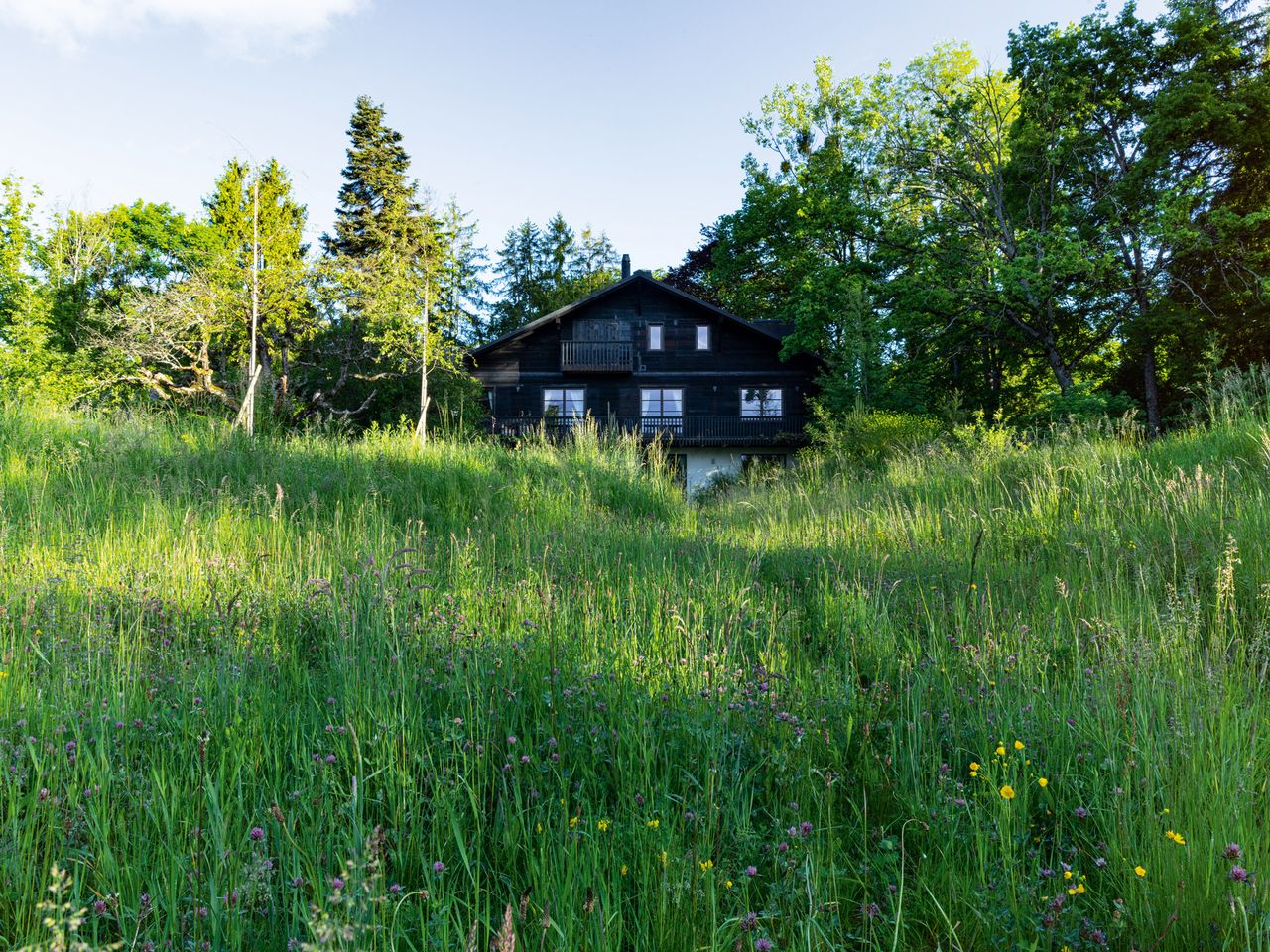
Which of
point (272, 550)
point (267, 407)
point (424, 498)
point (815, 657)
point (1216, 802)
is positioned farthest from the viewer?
point (267, 407)

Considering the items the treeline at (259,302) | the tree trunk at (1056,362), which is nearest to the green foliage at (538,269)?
the treeline at (259,302)

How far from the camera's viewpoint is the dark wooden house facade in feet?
93.8

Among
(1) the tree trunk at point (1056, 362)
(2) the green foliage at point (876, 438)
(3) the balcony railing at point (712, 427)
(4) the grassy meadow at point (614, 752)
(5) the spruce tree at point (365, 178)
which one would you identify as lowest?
(4) the grassy meadow at point (614, 752)

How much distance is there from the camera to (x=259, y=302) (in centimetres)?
1878

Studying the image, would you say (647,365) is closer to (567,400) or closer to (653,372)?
(653,372)

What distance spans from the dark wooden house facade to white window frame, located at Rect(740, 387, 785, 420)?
4 cm

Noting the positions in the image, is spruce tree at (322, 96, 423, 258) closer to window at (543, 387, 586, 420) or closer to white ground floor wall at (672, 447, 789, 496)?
window at (543, 387, 586, 420)

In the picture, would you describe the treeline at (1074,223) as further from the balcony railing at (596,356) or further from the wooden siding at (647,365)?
the balcony railing at (596,356)

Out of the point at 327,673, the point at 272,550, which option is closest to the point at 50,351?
the point at 272,550

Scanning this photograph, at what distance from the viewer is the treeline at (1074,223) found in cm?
1828

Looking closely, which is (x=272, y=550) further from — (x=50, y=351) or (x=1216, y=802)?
(x=50, y=351)

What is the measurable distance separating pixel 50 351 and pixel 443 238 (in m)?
19.4

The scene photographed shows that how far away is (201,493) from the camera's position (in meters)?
5.86

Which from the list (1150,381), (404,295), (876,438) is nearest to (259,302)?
(404,295)
